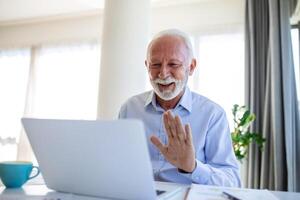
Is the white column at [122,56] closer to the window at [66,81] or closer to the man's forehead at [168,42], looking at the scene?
the man's forehead at [168,42]

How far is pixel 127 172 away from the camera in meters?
0.59

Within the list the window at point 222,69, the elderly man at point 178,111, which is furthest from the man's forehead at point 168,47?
the window at point 222,69

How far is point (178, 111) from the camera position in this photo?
4.19 feet

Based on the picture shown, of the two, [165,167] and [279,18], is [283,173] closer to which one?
[279,18]

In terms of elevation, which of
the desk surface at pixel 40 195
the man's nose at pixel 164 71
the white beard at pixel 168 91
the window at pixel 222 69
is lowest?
the desk surface at pixel 40 195

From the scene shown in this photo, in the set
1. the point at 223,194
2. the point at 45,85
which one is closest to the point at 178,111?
the point at 223,194

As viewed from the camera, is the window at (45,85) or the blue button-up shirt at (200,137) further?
the window at (45,85)

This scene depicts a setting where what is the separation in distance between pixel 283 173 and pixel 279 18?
4.58 feet

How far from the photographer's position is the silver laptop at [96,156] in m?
0.56

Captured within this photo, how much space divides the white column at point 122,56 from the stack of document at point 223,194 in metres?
1.61

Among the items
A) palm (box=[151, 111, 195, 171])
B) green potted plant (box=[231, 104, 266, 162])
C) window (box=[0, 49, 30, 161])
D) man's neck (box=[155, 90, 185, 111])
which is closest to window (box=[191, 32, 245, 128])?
green potted plant (box=[231, 104, 266, 162])

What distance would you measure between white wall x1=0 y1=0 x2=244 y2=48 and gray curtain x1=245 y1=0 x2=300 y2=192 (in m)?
0.46

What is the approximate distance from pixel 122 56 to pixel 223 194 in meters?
1.78

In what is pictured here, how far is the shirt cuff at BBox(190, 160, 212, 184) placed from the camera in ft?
2.94
